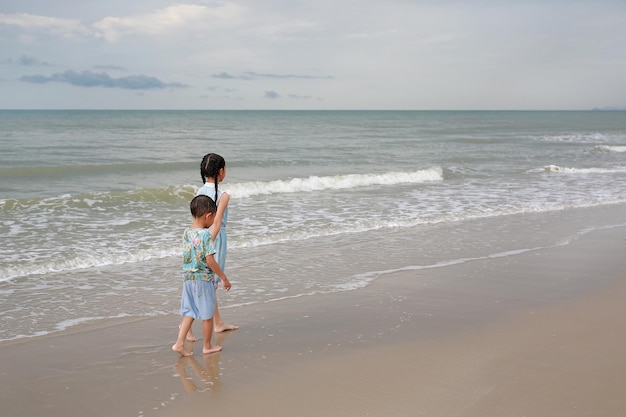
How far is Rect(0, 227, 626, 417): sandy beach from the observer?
4062 millimetres

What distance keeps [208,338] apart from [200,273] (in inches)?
20.8

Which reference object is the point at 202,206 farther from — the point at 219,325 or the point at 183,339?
the point at 219,325

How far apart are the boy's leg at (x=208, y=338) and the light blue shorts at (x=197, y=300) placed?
0.18 feet

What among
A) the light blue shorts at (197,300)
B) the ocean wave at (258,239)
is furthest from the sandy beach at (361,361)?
the ocean wave at (258,239)

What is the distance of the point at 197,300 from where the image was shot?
16.4 ft

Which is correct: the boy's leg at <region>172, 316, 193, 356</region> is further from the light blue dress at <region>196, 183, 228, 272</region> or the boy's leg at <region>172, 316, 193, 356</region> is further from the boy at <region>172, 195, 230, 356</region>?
the light blue dress at <region>196, 183, 228, 272</region>

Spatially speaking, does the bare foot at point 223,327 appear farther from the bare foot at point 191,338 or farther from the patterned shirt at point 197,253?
the patterned shirt at point 197,253

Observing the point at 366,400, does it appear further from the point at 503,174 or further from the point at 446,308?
the point at 503,174

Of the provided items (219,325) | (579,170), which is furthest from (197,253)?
(579,170)

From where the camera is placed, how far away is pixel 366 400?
4.08 metres

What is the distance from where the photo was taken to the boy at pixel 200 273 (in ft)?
15.9

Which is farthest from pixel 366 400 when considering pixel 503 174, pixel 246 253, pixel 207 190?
pixel 503 174

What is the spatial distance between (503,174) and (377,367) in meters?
18.1

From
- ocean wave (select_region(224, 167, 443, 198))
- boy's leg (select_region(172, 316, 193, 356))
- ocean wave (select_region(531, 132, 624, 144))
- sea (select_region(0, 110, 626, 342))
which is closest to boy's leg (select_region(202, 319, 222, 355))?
boy's leg (select_region(172, 316, 193, 356))
